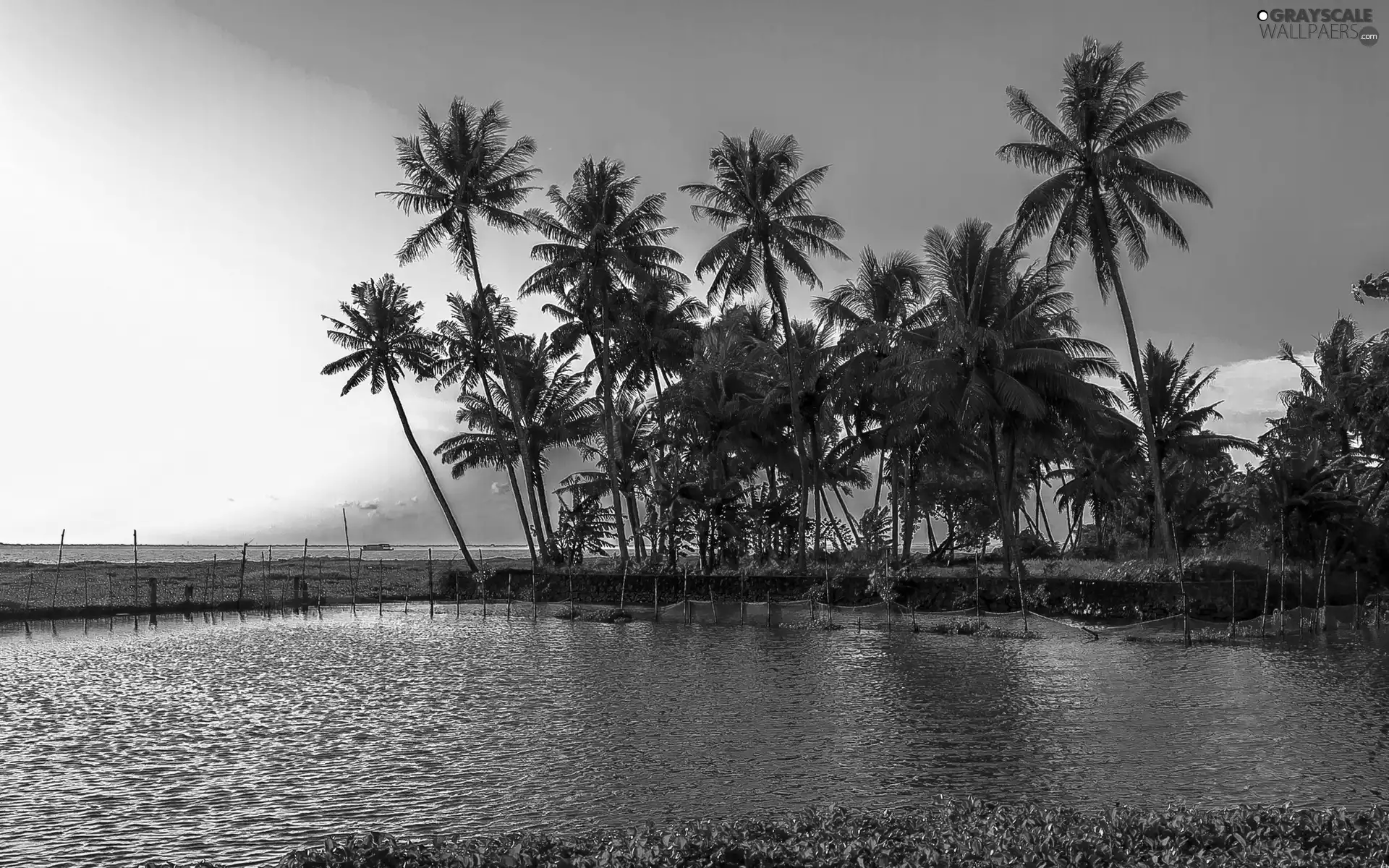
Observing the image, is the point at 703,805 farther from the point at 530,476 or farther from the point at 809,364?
the point at 530,476

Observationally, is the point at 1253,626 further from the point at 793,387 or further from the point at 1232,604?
the point at 793,387

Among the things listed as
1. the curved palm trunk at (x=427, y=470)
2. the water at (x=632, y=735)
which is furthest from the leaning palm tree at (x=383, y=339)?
the water at (x=632, y=735)

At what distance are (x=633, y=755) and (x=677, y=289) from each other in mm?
37594

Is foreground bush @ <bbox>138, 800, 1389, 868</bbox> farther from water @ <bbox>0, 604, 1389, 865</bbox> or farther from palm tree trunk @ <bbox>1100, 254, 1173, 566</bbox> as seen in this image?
palm tree trunk @ <bbox>1100, 254, 1173, 566</bbox>

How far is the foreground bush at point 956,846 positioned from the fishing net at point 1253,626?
72.9ft

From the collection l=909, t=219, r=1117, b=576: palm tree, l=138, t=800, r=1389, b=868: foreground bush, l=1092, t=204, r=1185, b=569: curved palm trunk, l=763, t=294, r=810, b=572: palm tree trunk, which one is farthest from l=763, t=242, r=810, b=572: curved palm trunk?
l=138, t=800, r=1389, b=868: foreground bush

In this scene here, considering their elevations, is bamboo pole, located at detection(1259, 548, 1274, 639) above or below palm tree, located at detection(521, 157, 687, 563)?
below

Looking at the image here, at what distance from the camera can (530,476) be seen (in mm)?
52062

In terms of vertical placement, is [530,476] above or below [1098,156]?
below

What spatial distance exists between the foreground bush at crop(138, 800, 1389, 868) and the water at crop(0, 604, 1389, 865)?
3118 millimetres

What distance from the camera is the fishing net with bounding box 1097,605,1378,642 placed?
29781mm

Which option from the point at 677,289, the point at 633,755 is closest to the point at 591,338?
the point at 677,289

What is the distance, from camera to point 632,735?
56.4ft

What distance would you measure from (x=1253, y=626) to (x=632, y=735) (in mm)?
22483
